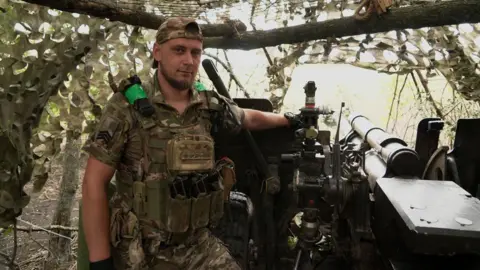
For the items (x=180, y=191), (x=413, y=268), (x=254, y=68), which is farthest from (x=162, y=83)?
(x=254, y=68)

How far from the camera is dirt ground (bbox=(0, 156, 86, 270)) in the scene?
4684 mm

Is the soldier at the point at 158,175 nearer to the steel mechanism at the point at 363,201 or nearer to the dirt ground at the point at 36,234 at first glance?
the steel mechanism at the point at 363,201

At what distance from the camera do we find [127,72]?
3.90 meters

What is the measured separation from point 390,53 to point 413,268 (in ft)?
8.68

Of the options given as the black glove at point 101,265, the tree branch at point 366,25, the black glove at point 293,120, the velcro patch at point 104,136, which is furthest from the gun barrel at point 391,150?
the black glove at point 101,265

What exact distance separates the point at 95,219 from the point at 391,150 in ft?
6.81

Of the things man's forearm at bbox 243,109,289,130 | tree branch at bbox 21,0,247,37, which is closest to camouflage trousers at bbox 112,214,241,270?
man's forearm at bbox 243,109,289,130

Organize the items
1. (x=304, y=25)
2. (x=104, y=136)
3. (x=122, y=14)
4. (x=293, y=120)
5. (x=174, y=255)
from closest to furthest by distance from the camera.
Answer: (x=104, y=136)
(x=174, y=255)
(x=122, y=14)
(x=293, y=120)
(x=304, y=25)

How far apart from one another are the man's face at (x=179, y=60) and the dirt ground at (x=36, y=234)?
8.07ft

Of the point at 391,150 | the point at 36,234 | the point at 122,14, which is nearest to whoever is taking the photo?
the point at 391,150

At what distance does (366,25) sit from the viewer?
3.31 m

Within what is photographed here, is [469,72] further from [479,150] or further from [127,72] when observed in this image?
[127,72]

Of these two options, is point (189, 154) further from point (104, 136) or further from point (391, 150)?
point (391, 150)

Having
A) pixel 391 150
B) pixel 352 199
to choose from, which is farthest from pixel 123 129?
pixel 391 150
